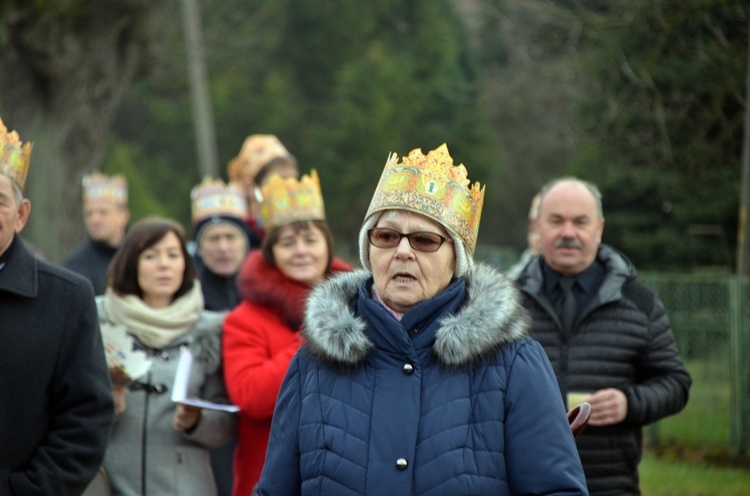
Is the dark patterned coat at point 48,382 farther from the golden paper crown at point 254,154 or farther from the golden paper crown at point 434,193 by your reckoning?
the golden paper crown at point 254,154

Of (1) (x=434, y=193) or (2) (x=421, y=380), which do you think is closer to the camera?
(2) (x=421, y=380)

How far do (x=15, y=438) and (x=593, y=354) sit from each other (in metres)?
2.50

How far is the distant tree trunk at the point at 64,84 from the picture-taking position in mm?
15133

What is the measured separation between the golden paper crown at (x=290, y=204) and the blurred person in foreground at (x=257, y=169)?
123 centimetres

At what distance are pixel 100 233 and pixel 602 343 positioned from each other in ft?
15.1

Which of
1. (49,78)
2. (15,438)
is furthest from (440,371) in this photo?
(49,78)

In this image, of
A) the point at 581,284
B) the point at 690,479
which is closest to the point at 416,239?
the point at 581,284

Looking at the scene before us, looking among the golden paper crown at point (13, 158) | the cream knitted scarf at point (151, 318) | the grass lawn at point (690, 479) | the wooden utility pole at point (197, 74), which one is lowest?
the grass lawn at point (690, 479)

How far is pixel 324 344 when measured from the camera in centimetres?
366

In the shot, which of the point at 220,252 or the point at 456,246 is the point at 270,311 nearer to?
the point at 220,252

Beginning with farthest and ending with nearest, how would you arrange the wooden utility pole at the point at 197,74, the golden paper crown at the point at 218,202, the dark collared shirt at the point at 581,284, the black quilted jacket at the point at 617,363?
the wooden utility pole at the point at 197,74 → the golden paper crown at the point at 218,202 → the dark collared shirt at the point at 581,284 → the black quilted jacket at the point at 617,363

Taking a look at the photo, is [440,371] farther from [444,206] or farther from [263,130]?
[263,130]

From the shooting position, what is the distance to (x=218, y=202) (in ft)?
27.3

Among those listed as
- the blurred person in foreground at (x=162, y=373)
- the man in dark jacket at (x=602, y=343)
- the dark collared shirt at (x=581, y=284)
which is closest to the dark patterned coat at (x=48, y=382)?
the blurred person in foreground at (x=162, y=373)
